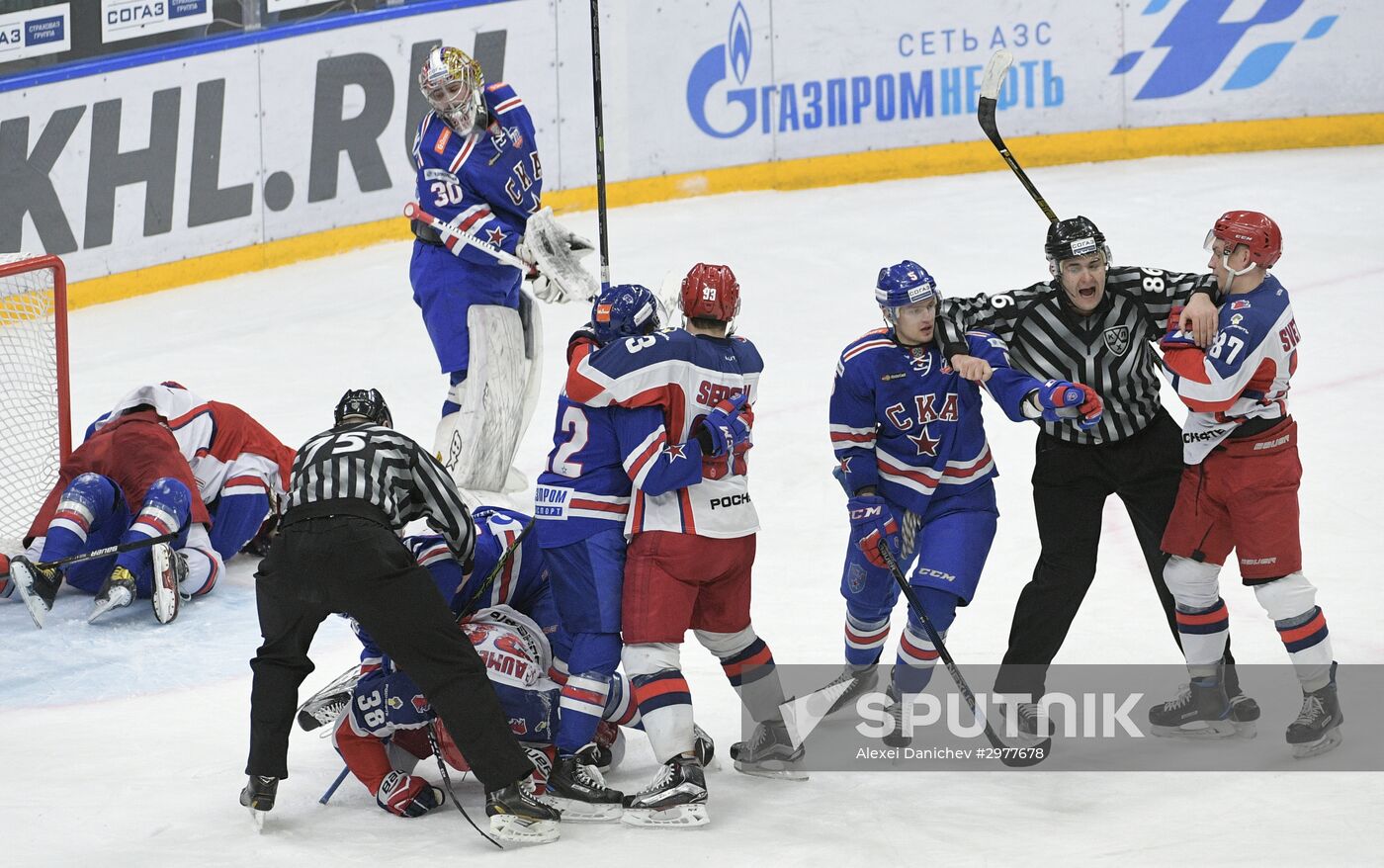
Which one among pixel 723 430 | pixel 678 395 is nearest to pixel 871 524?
pixel 723 430

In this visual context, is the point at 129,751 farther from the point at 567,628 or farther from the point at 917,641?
the point at 917,641

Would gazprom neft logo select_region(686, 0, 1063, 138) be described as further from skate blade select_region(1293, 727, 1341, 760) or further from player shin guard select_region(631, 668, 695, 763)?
player shin guard select_region(631, 668, 695, 763)

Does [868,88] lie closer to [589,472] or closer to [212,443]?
[212,443]

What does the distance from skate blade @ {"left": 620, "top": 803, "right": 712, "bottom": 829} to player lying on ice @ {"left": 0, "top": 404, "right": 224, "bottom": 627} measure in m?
2.26

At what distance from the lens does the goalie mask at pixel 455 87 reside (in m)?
5.86

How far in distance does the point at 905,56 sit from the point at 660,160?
1545 mm

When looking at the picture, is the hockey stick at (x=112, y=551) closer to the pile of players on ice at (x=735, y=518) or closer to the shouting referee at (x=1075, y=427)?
the pile of players on ice at (x=735, y=518)

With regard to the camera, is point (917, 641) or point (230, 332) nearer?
point (917, 641)

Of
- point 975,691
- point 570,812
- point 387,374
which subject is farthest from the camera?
point 387,374

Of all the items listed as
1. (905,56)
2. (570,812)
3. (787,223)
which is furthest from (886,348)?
(905,56)

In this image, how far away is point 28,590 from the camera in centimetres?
516

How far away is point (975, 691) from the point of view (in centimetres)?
436

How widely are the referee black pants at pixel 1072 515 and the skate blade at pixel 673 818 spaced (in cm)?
96

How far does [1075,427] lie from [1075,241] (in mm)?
446
